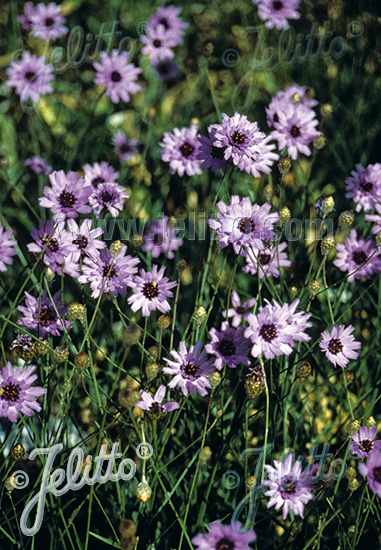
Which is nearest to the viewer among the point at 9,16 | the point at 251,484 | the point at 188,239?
the point at 251,484

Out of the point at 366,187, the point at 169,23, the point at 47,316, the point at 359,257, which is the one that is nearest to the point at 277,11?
the point at 169,23

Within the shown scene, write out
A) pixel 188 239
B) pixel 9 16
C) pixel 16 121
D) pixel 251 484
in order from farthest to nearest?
pixel 9 16
pixel 16 121
pixel 188 239
pixel 251 484

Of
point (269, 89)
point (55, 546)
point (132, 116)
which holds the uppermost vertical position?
point (269, 89)

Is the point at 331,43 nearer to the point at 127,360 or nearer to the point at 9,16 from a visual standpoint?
the point at 9,16

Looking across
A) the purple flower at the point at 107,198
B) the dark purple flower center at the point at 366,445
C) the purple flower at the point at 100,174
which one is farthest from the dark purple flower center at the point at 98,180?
the dark purple flower center at the point at 366,445

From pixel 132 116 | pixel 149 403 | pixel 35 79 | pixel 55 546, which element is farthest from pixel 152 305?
pixel 132 116

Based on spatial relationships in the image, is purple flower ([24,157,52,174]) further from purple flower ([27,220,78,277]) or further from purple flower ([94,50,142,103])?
purple flower ([27,220,78,277])
